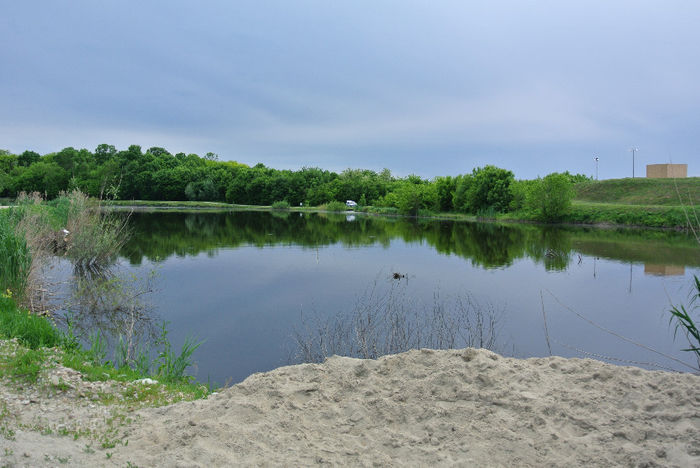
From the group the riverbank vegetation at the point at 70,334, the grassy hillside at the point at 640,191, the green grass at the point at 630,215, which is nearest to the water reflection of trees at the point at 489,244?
the riverbank vegetation at the point at 70,334

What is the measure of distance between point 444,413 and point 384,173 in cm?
11108

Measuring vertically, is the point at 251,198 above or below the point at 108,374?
above

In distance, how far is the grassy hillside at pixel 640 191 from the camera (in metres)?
49.8

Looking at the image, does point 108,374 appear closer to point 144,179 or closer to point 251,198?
point 251,198

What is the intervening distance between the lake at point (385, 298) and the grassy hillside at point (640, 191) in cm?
2681

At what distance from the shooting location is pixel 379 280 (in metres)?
17.3

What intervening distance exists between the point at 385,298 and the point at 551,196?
42504mm

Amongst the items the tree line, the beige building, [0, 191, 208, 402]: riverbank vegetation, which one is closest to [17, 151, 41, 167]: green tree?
the tree line

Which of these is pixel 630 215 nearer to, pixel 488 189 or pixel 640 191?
pixel 640 191

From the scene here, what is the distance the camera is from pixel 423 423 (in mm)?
4789

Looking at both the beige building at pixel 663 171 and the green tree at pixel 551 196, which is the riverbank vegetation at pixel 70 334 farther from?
the beige building at pixel 663 171

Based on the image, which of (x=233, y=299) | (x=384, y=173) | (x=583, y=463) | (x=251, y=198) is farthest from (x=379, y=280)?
(x=384, y=173)

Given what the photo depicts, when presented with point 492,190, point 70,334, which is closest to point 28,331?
point 70,334

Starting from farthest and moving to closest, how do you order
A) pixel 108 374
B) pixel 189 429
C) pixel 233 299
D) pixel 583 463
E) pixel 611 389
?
pixel 233 299
pixel 108 374
pixel 611 389
pixel 189 429
pixel 583 463
